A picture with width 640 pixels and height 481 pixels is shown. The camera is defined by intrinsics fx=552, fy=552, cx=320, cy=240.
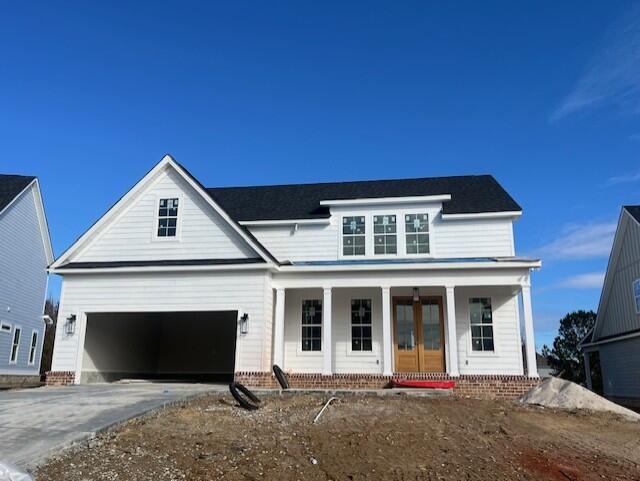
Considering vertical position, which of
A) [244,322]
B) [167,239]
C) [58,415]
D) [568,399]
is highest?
[167,239]

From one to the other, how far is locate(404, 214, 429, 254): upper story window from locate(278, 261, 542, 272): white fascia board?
70.5 inches

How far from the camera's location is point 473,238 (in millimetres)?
18094

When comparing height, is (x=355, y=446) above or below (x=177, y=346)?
below

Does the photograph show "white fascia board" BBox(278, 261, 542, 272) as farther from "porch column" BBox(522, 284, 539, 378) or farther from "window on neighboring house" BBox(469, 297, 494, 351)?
"window on neighboring house" BBox(469, 297, 494, 351)

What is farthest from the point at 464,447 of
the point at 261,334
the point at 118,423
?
the point at 261,334

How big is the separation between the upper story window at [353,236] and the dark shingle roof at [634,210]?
10.3 metres

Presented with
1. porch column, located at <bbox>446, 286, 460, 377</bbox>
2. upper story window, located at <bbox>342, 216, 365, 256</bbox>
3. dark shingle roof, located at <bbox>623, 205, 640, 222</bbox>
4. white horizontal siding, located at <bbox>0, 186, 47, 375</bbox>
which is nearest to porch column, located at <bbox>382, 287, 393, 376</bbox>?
porch column, located at <bbox>446, 286, 460, 377</bbox>

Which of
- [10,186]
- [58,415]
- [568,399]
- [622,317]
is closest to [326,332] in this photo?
[568,399]

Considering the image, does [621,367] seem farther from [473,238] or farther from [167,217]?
[167,217]

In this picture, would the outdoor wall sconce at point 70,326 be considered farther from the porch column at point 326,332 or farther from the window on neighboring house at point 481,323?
the window on neighboring house at point 481,323

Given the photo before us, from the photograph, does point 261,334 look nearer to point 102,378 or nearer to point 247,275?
point 247,275

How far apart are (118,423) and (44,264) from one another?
19.0m

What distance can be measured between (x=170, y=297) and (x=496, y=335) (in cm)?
1003

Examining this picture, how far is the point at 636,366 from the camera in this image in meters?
20.3
